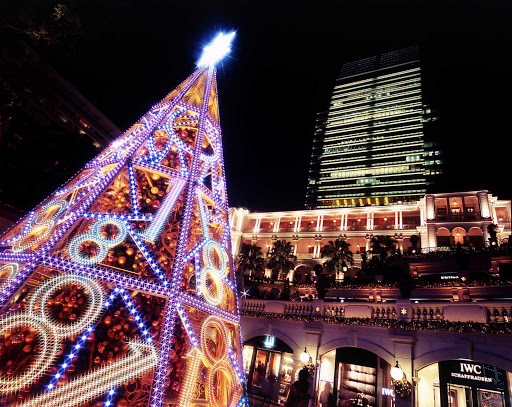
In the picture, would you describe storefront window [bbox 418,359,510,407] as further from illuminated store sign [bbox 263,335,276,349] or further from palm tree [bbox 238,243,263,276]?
palm tree [bbox 238,243,263,276]

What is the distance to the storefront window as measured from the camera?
340 inches

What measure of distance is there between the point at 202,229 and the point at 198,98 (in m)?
2.91

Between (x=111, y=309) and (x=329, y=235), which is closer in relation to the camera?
(x=111, y=309)

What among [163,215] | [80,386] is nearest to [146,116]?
[163,215]

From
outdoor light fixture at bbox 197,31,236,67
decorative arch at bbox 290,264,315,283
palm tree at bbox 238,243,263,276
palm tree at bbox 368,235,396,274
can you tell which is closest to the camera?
outdoor light fixture at bbox 197,31,236,67

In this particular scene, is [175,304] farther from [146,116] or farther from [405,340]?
[405,340]

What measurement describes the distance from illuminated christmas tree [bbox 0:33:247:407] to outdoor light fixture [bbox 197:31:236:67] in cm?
209

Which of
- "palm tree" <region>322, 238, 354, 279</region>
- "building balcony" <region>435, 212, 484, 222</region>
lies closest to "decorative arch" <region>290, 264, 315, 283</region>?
"palm tree" <region>322, 238, 354, 279</region>

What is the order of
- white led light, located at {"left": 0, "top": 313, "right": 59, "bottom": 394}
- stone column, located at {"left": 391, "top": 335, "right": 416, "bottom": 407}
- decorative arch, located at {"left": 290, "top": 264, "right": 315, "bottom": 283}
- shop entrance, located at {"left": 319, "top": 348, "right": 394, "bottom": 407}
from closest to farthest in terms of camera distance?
white led light, located at {"left": 0, "top": 313, "right": 59, "bottom": 394}
stone column, located at {"left": 391, "top": 335, "right": 416, "bottom": 407}
shop entrance, located at {"left": 319, "top": 348, "right": 394, "bottom": 407}
decorative arch, located at {"left": 290, "top": 264, "right": 315, "bottom": 283}

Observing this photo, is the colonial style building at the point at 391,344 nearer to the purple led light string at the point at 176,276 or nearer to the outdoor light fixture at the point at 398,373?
the outdoor light fixture at the point at 398,373

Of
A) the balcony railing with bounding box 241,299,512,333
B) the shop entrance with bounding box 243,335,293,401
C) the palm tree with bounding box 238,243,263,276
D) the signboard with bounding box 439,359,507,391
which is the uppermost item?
the palm tree with bounding box 238,243,263,276

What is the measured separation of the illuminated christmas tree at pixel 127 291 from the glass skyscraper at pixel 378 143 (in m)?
70.9

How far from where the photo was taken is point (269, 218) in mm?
52969

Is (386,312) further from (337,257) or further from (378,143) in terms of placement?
(378,143)
